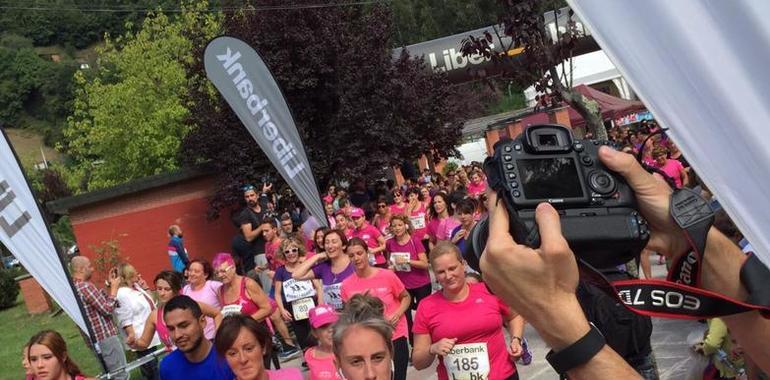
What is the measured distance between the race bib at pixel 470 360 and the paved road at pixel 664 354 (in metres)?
1.83

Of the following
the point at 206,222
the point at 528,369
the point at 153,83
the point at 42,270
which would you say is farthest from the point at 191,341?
the point at 153,83

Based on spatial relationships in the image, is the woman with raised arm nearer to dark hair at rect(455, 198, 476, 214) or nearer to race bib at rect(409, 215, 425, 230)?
dark hair at rect(455, 198, 476, 214)

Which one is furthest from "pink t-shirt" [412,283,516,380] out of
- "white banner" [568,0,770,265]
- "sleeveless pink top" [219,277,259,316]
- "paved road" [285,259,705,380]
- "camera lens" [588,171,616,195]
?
"white banner" [568,0,770,265]

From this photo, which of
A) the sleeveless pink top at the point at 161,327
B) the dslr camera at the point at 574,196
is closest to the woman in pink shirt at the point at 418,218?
the sleeveless pink top at the point at 161,327

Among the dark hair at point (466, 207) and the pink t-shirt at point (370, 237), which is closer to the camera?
the dark hair at point (466, 207)

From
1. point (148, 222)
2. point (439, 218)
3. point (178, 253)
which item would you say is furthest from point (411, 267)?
point (148, 222)

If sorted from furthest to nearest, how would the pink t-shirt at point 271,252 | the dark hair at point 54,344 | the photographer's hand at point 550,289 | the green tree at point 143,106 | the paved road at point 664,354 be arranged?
the green tree at point 143,106
the pink t-shirt at point 271,252
the paved road at point 664,354
the dark hair at point 54,344
the photographer's hand at point 550,289

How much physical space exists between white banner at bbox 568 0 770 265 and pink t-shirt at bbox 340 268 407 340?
631 centimetres

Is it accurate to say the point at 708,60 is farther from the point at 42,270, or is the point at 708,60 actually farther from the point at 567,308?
the point at 42,270

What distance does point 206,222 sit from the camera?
2430cm

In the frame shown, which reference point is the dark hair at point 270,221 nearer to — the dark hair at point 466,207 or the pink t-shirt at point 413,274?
the pink t-shirt at point 413,274

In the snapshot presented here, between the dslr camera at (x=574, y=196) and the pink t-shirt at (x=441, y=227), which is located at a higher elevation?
the pink t-shirt at (x=441, y=227)

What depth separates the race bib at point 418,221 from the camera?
13453 millimetres

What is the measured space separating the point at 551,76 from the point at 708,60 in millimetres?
7638
